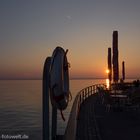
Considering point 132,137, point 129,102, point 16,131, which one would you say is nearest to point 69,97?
point 132,137

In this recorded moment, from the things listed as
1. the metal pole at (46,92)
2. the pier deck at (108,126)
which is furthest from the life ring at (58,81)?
the pier deck at (108,126)

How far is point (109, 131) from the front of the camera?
995 cm

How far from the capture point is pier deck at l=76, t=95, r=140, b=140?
9.07 m

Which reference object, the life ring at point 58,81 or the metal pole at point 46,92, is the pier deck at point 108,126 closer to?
the metal pole at point 46,92

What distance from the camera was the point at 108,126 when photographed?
10883mm

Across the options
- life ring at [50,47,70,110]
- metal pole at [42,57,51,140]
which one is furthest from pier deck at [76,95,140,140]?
life ring at [50,47,70,110]

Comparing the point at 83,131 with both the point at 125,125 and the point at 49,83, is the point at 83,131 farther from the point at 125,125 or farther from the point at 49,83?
the point at 49,83

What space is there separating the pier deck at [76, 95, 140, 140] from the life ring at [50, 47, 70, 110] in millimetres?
3883

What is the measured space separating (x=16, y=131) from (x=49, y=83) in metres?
34.9

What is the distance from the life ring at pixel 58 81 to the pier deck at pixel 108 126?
12.7ft

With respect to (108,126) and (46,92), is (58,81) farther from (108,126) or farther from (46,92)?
(108,126)

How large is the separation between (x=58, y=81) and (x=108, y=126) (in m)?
7.02

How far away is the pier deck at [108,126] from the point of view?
907cm

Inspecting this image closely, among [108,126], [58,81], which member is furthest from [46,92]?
[108,126]
